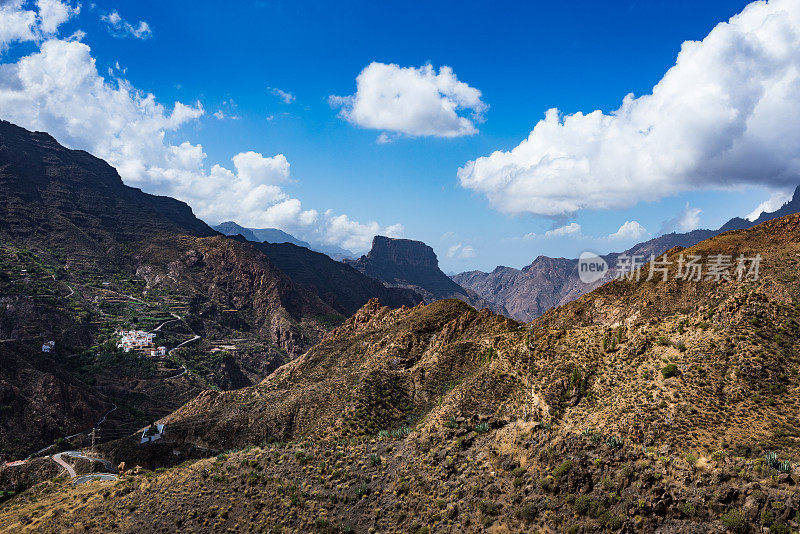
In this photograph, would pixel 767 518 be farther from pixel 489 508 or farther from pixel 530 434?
pixel 530 434

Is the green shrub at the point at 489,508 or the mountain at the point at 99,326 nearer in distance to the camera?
the green shrub at the point at 489,508

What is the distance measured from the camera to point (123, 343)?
134 metres

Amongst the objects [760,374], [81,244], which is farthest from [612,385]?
[81,244]

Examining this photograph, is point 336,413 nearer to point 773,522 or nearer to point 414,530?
point 414,530

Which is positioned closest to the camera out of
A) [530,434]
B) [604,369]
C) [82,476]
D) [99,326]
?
[530,434]

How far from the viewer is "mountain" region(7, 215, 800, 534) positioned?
81.9ft

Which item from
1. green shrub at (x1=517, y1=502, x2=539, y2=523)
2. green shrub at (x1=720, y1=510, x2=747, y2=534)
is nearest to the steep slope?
green shrub at (x1=720, y1=510, x2=747, y2=534)

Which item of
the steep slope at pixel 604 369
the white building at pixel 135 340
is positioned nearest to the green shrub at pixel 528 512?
the steep slope at pixel 604 369

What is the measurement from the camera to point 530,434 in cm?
3328

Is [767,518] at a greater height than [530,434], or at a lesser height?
greater

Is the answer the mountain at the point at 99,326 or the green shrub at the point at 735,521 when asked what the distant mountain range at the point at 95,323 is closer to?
the mountain at the point at 99,326

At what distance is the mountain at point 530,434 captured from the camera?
24953 millimetres

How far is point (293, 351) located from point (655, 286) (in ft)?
487

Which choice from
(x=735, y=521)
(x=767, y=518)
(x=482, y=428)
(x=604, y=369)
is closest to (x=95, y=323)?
(x=482, y=428)
